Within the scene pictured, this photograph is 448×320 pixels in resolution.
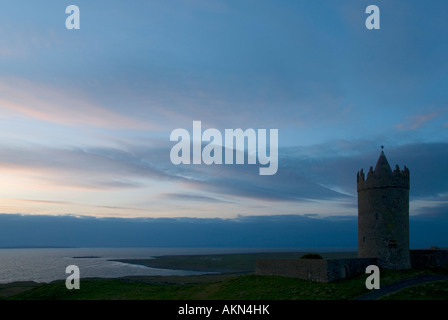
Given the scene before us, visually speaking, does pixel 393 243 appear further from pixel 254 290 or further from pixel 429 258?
pixel 254 290

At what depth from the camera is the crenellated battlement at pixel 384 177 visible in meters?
38.9

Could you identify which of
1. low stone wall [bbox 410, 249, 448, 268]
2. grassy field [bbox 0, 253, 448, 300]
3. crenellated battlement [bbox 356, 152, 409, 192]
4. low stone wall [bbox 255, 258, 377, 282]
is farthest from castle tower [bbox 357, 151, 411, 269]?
low stone wall [bbox 410, 249, 448, 268]

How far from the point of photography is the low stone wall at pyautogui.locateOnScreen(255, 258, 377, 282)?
32534mm

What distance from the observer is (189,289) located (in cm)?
3591

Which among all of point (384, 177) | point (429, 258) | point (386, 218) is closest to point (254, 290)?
point (386, 218)

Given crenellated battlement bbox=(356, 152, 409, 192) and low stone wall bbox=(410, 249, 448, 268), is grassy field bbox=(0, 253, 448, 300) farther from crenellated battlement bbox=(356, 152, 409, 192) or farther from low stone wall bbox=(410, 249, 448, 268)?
crenellated battlement bbox=(356, 152, 409, 192)

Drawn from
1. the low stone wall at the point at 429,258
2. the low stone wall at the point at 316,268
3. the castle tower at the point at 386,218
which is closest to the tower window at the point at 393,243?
the castle tower at the point at 386,218

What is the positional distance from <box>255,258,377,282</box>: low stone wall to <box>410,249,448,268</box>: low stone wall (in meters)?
6.52

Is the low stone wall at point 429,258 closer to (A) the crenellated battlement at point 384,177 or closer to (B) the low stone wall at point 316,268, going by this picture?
(B) the low stone wall at point 316,268

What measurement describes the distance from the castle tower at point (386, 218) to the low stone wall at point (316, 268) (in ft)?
5.50

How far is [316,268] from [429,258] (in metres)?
16.1
